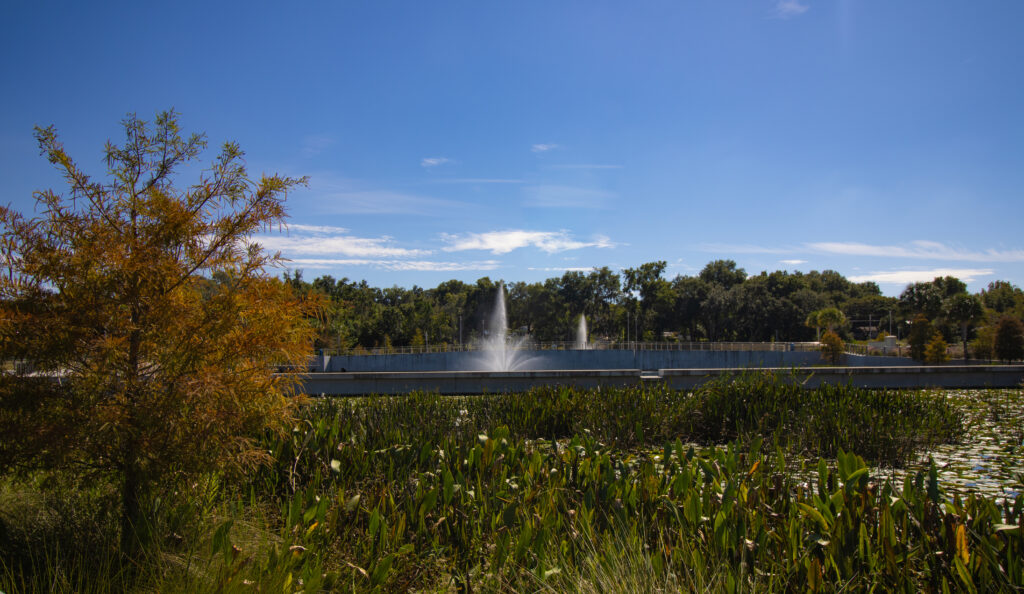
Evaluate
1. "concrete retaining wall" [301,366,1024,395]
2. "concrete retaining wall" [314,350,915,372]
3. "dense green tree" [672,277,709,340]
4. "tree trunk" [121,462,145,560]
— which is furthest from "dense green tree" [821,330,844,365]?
"tree trunk" [121,462,145,560]

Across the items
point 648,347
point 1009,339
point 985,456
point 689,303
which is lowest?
point 648,347

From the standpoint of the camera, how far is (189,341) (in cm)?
378

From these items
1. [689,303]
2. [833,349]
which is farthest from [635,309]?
[833,349]

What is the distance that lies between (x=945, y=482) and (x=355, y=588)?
6.22 meters

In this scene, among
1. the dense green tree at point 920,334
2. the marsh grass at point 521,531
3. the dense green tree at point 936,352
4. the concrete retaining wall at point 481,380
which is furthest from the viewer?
the dense green tree at point 920,334

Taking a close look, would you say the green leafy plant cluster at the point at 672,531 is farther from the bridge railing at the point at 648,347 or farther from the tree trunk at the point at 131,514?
the bridge railing at the point at 648,347

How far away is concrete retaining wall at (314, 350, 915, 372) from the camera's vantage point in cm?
4038

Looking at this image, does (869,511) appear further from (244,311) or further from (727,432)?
(727,432)

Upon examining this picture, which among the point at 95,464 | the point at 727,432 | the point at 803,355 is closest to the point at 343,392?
the point at 727,432

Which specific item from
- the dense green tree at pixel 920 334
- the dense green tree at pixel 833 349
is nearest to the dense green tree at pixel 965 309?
the dense green tree at pixel 920 334

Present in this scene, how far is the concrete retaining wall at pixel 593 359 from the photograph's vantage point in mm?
40375

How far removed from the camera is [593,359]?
44.9m

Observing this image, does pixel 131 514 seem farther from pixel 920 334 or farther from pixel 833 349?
pixel 920 334

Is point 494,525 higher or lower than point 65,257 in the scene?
lower
